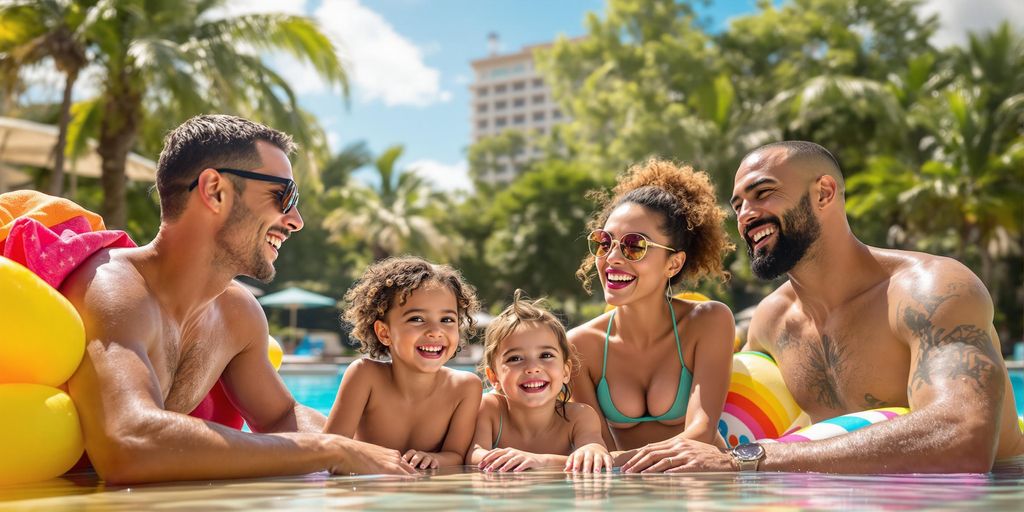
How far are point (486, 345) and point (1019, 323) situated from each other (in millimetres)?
29982

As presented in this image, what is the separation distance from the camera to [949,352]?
12.3ft

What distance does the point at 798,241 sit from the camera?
4391 millimetres

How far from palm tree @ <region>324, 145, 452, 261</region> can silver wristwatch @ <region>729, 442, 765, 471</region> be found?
32.5 metres

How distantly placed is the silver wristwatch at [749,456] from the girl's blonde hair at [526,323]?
3.56 feet

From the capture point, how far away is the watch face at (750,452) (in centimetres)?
371

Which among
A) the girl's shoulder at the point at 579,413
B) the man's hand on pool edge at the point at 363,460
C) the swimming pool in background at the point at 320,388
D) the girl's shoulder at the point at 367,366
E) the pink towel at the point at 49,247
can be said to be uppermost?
Answer: the pink towel at the point at 49,247

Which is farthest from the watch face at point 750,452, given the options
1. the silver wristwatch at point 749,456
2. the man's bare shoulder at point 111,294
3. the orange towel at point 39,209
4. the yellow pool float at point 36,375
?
the orange towel at point 39,209

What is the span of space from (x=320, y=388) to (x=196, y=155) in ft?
49.9

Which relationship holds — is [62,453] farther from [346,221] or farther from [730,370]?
[346,221]

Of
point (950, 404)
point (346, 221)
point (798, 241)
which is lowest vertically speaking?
point (950, 404)

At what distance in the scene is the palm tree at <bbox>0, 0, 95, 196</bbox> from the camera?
51.1 ft

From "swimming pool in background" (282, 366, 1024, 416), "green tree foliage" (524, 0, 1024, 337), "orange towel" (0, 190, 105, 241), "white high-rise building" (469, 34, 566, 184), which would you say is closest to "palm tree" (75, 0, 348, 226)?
"swimming pool in background" (282, 366, 1024, 416)

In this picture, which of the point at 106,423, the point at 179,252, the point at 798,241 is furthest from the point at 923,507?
the point at 179,252

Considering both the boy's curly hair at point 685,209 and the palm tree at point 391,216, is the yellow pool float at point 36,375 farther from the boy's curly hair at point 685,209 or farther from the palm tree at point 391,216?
the palm tree at point 391,216
